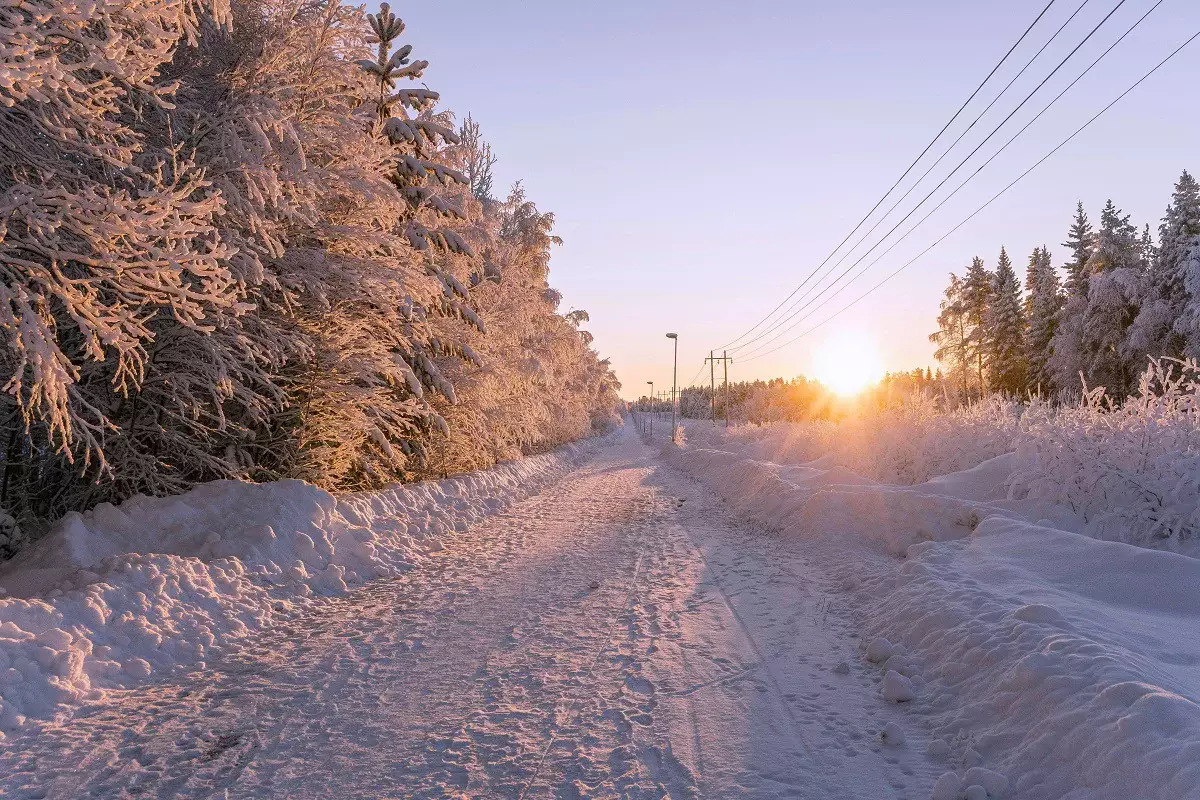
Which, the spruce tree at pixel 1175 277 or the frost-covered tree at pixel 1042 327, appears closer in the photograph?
the spruce tree at pixel 1175 277

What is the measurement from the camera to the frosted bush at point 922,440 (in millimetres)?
13102

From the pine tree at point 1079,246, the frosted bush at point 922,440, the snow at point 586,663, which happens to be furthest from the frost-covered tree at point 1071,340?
the snow at point 586,663

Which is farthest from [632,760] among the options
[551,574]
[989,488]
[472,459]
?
[472,459]

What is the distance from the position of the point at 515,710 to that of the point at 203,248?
5719 millimetres

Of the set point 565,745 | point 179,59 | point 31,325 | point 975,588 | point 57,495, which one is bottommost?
point 565,745

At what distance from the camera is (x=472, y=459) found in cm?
1714

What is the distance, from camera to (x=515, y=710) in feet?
13.5

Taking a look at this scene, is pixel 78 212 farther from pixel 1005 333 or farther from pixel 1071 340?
pixel 1005 333

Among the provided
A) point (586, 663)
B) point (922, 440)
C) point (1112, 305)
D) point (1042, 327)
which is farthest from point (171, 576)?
point (1042, 327)

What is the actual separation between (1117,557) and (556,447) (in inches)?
1071

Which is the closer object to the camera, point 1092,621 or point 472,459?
point 1092,621

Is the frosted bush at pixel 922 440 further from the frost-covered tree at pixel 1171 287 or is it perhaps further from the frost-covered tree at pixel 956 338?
the frost-covered tree at pixel 956 338

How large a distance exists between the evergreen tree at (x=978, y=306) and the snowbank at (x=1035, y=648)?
53.3 meters

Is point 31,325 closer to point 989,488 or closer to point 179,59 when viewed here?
point 179,59
